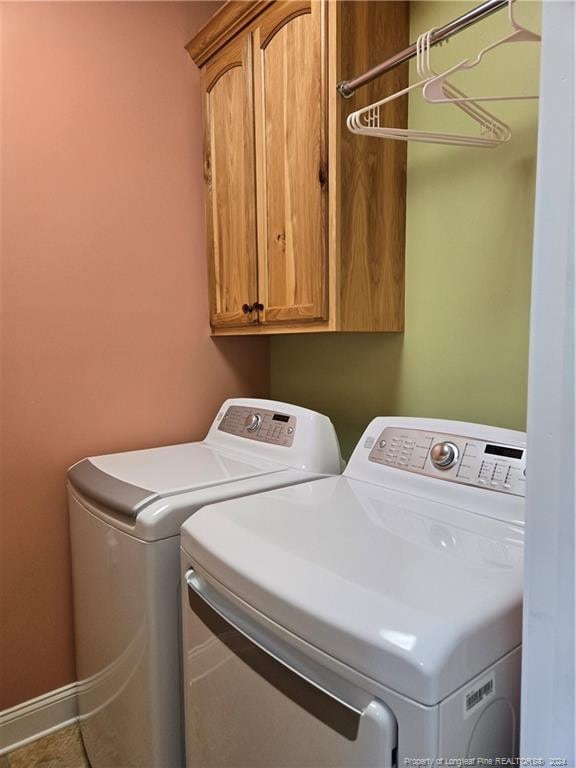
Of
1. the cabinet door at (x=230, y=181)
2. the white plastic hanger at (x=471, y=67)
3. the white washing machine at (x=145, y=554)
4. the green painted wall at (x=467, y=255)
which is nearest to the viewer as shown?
the white plastic hanger at (x=471, y=67)

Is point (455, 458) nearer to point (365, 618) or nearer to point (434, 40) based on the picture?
point (365, 618)

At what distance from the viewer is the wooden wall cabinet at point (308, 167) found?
52.7 inches

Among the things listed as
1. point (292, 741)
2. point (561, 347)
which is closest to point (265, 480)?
point (292, 741)

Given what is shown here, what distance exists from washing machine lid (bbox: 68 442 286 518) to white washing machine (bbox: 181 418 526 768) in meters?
0.20

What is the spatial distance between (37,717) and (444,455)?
1649mm

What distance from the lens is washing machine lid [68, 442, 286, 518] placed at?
47.9 inches

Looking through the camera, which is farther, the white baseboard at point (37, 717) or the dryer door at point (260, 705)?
the white baseboard at point (37, 717)

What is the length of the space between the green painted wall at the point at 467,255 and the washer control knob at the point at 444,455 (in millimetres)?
260

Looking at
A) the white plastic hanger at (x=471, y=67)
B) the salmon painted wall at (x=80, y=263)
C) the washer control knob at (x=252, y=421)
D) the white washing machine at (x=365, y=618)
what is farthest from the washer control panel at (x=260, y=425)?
the white plastic hanger at (x=471, y=67)

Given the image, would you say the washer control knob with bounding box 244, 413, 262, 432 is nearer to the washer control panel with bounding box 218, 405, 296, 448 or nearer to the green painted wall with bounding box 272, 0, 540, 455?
the washer control panel with bounding box 218, 405, 296, 448

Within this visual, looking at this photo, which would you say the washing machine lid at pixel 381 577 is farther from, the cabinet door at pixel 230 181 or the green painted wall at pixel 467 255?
the cabinet door at pixel 230 181

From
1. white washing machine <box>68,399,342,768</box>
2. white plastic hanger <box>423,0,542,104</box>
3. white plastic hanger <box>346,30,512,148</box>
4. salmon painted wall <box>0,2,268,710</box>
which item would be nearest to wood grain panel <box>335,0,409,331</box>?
white plastic hanger <box>346,30,512,148</box>

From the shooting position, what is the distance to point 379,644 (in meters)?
0.62

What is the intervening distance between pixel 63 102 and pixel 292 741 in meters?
1.87
